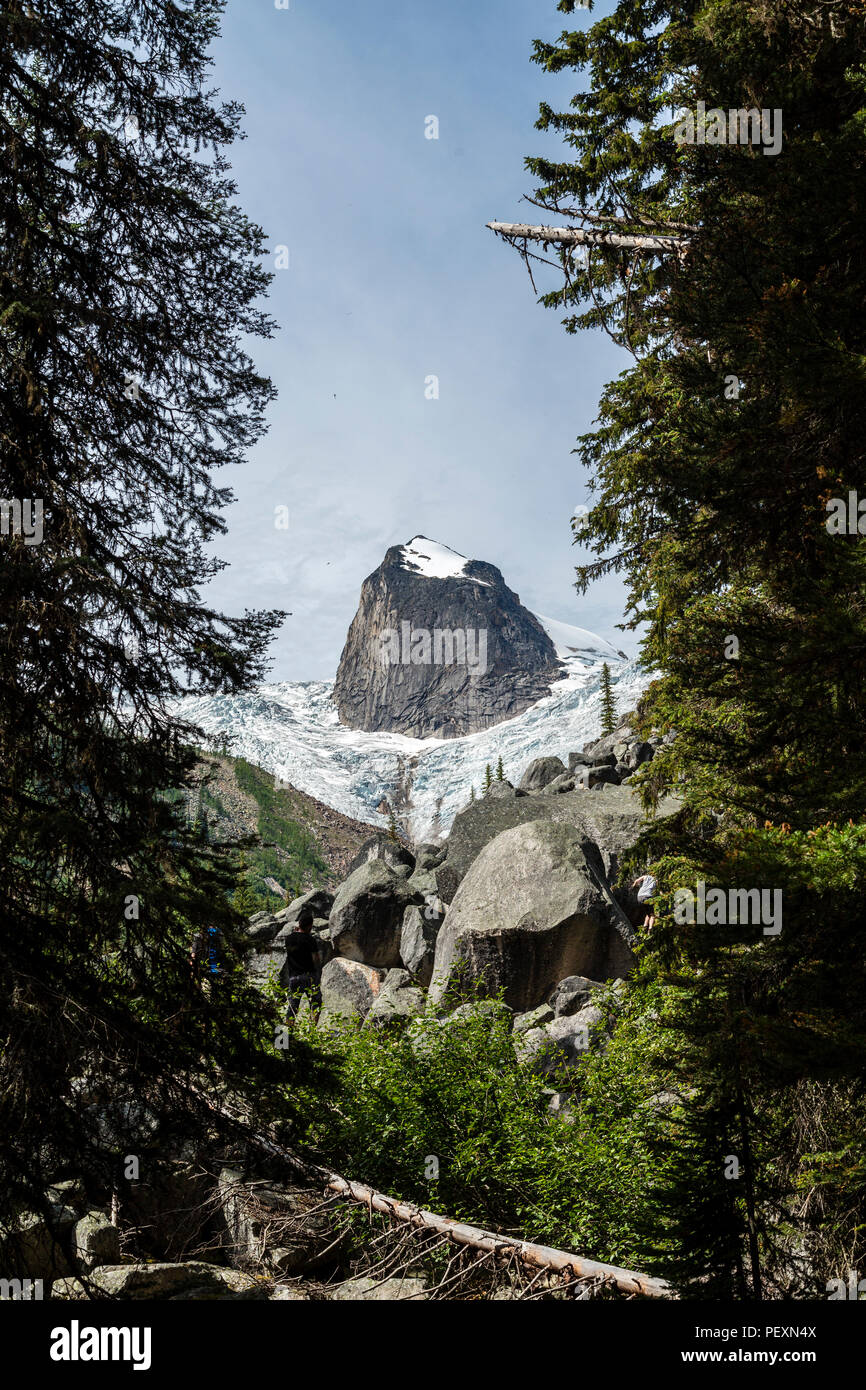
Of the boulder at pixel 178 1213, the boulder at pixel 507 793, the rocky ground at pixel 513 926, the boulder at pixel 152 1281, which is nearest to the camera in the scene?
the boulder at pixel 152 1281

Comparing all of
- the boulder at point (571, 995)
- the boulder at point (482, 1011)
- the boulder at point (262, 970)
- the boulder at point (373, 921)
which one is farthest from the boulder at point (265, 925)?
the boulder at point (482, 1011)

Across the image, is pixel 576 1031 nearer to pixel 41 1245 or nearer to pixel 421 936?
pixel 41 1245

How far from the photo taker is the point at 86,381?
5.24 meters

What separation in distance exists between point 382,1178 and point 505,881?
7.99 meters

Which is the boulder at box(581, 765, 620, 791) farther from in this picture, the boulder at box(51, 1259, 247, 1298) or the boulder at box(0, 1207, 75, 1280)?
the boulder at box(0, 1207, 75, 1280)

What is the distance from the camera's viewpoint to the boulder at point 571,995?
11312 mm

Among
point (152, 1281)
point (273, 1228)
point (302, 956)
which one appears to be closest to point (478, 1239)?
point (273, 1228)

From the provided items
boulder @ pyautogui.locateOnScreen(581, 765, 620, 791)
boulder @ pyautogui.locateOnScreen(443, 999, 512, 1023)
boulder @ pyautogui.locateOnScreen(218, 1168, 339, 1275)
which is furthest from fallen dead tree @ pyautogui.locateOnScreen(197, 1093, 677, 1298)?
boulder @ pyautogui.locateOnScreen(581, 765, 620, 791)

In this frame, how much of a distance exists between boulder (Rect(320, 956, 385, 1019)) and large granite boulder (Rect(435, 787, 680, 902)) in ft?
8.00

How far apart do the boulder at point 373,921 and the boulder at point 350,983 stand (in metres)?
0.84

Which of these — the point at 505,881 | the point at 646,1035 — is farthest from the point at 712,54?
the point at 505,881

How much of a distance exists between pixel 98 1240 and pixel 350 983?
1323 centimetres

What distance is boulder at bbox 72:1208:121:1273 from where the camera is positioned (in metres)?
5.11

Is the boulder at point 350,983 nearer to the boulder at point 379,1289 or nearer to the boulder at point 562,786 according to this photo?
the boulder at point 562,786
